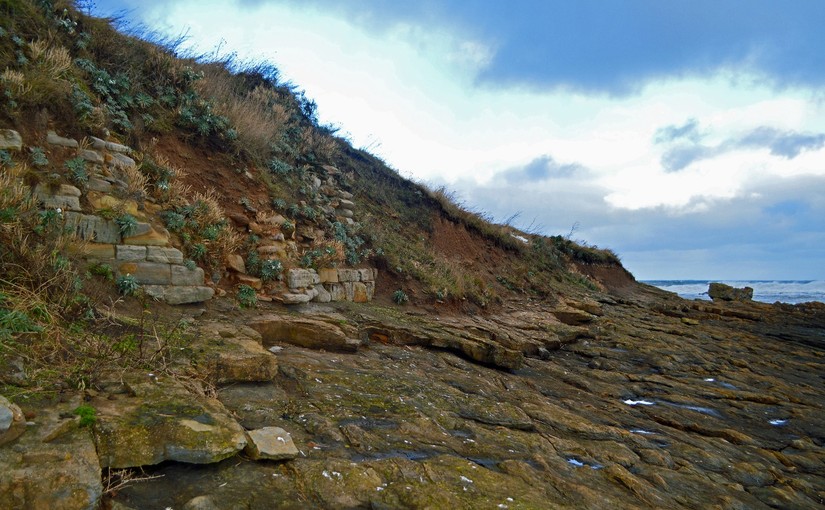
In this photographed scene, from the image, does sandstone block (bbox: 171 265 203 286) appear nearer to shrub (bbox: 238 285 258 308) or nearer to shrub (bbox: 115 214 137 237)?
shrub (bbox: 238 285 258 308)

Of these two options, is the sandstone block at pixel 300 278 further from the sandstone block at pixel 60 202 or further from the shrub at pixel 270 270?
the sandstone block at pixel 60 202

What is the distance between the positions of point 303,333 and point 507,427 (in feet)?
10.6

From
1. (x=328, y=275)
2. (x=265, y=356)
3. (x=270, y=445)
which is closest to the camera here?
(x=270, y=445)

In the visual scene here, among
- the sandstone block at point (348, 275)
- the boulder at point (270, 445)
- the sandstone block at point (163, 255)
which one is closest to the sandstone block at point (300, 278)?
the sandstone block at point (348, 275)

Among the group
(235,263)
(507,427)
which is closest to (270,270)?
(235,263)

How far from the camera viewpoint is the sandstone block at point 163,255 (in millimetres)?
6637

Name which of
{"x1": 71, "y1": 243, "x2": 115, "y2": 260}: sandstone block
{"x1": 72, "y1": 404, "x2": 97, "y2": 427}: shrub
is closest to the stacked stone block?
{"x1": 71, "y1": 243, "x2": 115, "y2": 260}: sandstone block

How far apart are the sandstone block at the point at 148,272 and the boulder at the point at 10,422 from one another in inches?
154

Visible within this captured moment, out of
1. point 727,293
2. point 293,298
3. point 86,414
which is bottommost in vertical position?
point 86,414

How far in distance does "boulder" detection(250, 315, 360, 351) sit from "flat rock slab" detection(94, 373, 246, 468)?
9.07 ft

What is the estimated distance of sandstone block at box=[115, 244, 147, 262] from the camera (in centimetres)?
640

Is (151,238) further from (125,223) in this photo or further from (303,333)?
(303,333)

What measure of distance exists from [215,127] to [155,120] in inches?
47.6

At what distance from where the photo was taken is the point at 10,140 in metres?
6.09
